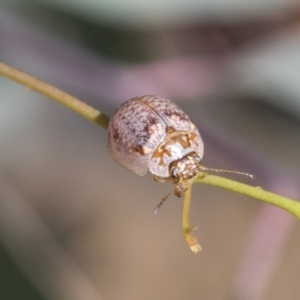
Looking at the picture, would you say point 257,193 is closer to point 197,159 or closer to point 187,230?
point 187,230

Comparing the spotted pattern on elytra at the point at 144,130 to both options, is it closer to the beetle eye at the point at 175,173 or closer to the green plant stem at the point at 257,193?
the beetle eye at the point at 175,173

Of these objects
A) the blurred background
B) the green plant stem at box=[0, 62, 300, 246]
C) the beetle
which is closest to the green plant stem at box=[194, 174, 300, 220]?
the green plant stem at box=[0, 62, 300, 246]

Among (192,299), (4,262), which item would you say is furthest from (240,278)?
(4,262)

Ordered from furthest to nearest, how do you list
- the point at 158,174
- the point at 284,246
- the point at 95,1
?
the point at 284,246
the point at 95,1
the point at 158,174

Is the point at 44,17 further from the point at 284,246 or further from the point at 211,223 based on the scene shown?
the point at 284,246

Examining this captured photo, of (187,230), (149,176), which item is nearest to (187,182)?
(187,230)

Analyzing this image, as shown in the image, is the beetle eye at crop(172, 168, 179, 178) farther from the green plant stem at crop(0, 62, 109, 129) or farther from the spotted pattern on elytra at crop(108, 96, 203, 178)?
the green plant stem at crop(0, 62, 109, 129)

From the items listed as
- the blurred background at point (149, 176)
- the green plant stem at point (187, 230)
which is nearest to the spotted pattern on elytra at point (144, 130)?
the green plant stem at point (187, 230)
